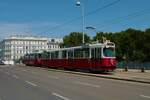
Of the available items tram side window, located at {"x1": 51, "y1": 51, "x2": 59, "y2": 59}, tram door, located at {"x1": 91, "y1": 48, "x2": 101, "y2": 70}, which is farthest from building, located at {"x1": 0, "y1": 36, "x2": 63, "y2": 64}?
tram door, located at {"x1": 91, "y1": 48, "x2": 101, "y2": 70}

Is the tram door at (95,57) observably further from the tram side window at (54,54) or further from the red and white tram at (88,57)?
the tram side window at (54,54)

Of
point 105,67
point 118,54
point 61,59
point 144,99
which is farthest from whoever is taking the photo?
point 118,54

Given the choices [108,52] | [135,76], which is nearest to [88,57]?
[108,52]

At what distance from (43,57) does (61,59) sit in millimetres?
15055

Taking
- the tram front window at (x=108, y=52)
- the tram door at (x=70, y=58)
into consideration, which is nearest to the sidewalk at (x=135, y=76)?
the tram front window at (x=108, y=52)

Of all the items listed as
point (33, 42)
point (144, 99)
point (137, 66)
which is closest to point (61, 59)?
point (137, 66)

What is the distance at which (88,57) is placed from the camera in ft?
148

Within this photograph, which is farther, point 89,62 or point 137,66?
point 137,66

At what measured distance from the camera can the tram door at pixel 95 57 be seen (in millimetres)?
42875

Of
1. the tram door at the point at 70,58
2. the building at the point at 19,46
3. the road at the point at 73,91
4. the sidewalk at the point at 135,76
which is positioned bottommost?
the road at the point at 73,91

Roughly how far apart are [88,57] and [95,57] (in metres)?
1.66

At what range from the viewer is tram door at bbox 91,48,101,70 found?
42.9 metres

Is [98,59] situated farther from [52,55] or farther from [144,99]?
[144,99]

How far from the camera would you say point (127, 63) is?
7356 cm
